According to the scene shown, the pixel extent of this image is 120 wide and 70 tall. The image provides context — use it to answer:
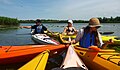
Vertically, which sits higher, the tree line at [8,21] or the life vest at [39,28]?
the life vest at [39,28]

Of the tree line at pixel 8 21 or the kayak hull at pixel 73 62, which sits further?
the tree line at pixel 8 21

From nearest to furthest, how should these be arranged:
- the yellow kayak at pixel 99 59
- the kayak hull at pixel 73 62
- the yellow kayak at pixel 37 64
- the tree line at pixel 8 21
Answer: the yellow kayak at pixel 99 59
the kayak hull at pixel 73 62
the yellow kayak at pixel 37 64
the tree line at pixel 8 21

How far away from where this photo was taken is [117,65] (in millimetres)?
5188

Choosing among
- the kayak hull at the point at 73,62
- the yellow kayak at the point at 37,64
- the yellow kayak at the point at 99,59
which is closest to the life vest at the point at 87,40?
the yellow kayak at the point at 99,59

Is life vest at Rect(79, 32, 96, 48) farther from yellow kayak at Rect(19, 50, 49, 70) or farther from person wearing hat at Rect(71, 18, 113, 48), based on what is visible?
yellow kayak at Rect(19, 50, 49, 70)

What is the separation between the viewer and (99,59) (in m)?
5.79

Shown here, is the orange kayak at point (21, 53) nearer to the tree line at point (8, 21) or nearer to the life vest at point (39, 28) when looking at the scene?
the life vest at point (39, 28)

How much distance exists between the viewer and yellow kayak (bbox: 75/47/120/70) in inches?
211

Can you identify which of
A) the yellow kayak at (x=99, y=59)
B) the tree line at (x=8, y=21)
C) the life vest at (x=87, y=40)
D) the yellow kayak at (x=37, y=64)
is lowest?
the tree line at (x=8, y=21)

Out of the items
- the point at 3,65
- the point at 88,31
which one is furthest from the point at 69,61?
the point at 3,65

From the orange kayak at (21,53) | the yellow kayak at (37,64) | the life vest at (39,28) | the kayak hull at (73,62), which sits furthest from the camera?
the life vest at (39,28)

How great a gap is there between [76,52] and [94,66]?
1.00 m

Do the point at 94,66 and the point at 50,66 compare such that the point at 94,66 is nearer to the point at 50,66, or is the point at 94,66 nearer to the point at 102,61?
the point at 102,61

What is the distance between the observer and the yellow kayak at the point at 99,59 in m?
5.35
